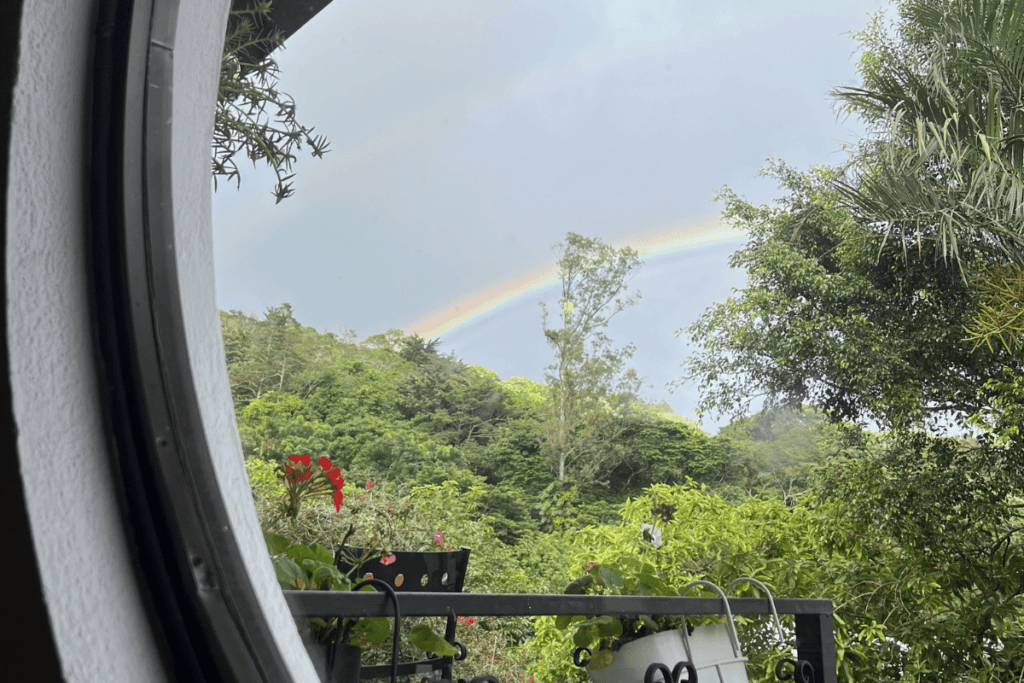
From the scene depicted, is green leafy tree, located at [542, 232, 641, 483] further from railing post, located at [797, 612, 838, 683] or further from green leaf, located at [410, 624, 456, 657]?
green leaf, located at [410, 624, 456, 657]

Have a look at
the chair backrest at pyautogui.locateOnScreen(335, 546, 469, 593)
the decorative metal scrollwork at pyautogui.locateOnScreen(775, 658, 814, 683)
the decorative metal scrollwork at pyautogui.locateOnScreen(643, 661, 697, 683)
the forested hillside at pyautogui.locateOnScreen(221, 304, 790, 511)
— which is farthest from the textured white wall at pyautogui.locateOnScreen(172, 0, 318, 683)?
the decorative metal scrollwork at pyautogui.locateOnScreen(775, 658, 814, 683)

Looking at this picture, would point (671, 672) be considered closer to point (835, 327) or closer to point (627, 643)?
point (627, 643)

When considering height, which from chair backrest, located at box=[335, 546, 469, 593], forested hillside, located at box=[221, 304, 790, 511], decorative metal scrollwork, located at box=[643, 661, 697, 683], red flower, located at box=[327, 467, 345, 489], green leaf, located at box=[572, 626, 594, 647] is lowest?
decorative metal scrollwork, located at box=[643, 661, 697, 683]

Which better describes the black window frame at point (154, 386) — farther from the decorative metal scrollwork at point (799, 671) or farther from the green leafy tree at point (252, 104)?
the decorative metal scrollwork at point (799, 671)

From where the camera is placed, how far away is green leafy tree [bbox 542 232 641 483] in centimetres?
358

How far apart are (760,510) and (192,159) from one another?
2547mm

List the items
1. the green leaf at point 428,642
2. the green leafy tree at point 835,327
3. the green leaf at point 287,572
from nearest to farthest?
1. the green leaf at point 287,572
2. the green leaf at point 428,642
3. the green leafy tree at point 835,327

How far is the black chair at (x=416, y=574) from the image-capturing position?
21.2 inches

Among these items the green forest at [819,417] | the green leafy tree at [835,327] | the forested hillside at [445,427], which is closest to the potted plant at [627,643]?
the forested hillside at [445,427]

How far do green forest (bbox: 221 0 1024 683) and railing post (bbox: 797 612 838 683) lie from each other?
3.10ft

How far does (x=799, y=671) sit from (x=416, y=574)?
1.41 ft

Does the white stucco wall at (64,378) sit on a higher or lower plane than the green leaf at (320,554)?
higher

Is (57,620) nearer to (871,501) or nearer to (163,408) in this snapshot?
(163,408)

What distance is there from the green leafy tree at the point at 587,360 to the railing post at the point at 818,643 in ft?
8.97
